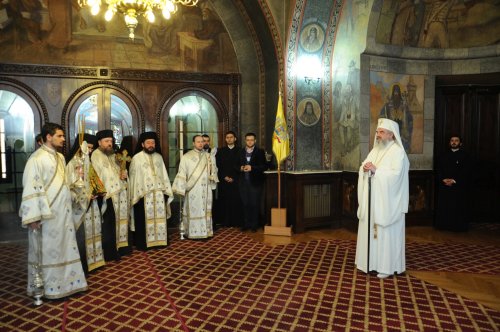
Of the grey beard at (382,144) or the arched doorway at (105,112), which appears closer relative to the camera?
the grey beard at (382,144)

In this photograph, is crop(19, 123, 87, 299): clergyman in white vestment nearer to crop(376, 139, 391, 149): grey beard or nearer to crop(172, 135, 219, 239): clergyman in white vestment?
crop(172, 135, 219, 239): clergyman in white vestment

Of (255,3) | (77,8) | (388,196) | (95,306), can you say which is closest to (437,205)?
(388,196)

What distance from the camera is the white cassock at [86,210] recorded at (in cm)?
497

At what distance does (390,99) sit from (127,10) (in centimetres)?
543

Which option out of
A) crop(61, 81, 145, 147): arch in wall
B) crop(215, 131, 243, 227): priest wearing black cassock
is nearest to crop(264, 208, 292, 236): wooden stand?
crop(215, 131, 243, 227): priest wearing black cassock

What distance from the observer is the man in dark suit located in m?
8.31

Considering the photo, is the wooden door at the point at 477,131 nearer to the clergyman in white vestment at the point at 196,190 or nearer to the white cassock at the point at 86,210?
the clergyman in white vestment at the point at 196,190

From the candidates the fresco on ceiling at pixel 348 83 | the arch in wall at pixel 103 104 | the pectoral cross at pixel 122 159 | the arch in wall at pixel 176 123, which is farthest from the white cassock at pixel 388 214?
the arch in wall at pixel 103 104

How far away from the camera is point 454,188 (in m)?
8.31

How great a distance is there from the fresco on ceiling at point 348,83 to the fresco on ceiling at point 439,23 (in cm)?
48

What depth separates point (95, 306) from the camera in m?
4.41

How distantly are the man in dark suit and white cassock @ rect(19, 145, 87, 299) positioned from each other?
4.06 meters

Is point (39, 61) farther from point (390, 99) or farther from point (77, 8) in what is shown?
point (390, 99)

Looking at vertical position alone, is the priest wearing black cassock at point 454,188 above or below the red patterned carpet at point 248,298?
above
